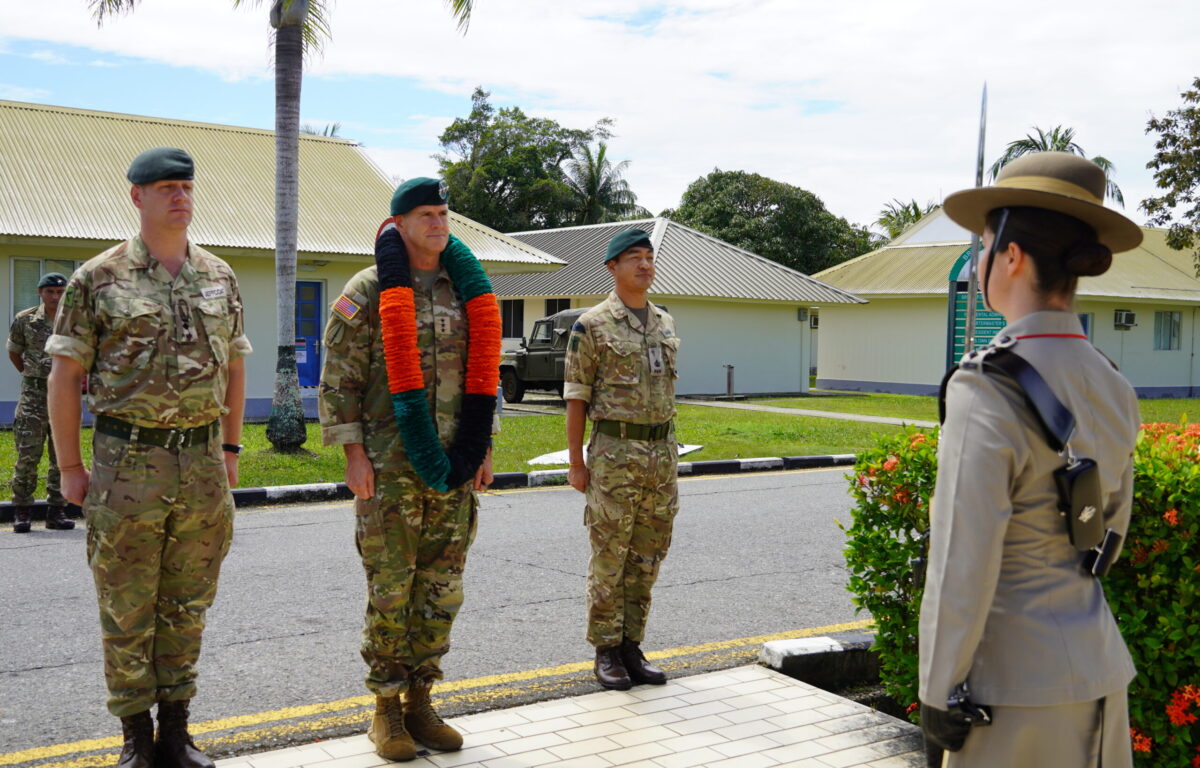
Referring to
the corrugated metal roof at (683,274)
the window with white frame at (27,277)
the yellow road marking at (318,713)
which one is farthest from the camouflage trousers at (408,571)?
the corrugated metal roof at (683,274)

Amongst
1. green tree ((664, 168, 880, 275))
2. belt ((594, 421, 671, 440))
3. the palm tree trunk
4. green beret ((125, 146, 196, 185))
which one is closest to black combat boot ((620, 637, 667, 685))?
belt ((594, 421, 671, 440))

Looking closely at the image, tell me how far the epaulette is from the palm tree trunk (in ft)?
40.3

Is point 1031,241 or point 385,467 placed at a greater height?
point 1031,241

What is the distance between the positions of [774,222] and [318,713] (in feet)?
133

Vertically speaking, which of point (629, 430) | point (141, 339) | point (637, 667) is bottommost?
point (637, 667)

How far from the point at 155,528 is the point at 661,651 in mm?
2851

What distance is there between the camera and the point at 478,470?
441cm

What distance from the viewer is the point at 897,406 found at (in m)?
26.4

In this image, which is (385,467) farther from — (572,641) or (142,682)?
(572,641)

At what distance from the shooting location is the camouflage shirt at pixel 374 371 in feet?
13.9

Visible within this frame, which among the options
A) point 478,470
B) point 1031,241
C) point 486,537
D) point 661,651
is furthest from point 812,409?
point 1031,241

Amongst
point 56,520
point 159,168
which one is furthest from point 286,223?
point 159,168

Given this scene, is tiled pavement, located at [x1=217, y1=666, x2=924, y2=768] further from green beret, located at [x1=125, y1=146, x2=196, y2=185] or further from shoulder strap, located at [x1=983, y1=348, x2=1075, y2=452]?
shoulder strap, located at [x1=983, y1=348, x2=1075, y2=452]

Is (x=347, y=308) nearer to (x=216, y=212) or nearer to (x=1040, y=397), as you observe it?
(x=1040, y=397)
